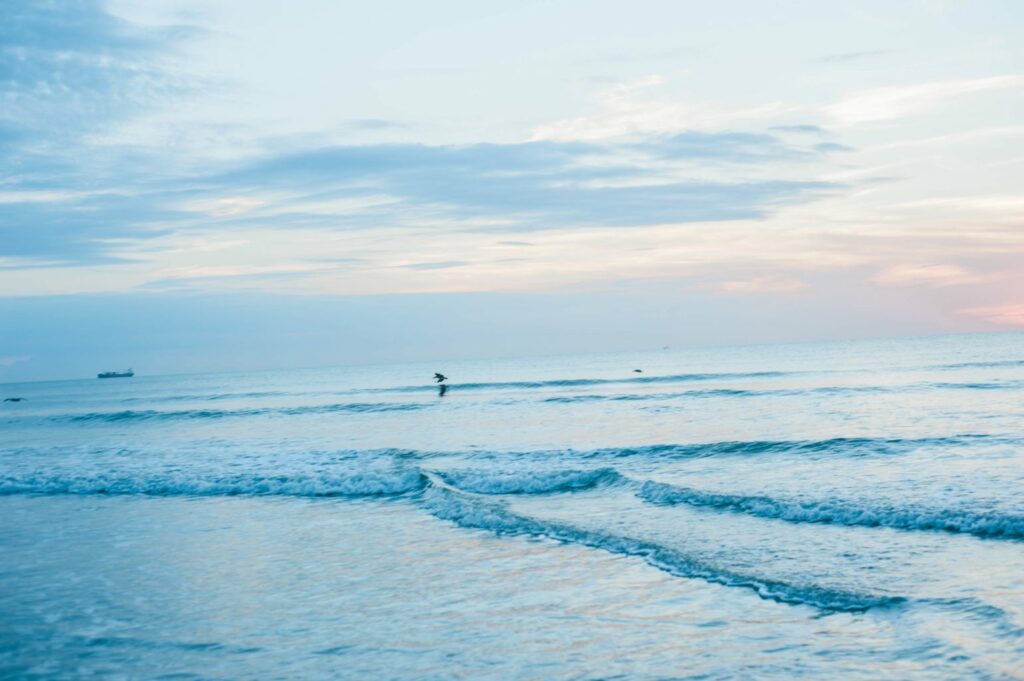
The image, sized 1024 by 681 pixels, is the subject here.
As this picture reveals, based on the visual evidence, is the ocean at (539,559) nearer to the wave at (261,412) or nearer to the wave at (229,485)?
the wave at (229,485)

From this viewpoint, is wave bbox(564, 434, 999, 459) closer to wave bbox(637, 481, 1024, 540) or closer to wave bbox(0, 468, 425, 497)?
wave bbox(0, 468, 425, 497)

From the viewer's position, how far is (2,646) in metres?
10.5

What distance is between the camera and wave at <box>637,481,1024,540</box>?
1397 cm

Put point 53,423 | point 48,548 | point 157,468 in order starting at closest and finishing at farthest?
point 48,548 → point 157,468 → point 53,423

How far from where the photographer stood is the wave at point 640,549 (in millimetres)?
10586

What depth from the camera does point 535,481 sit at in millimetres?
22000

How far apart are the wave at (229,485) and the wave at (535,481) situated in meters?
1.48

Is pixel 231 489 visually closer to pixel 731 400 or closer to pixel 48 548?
pixel 48 548

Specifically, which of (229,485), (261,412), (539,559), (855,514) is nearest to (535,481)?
(539,559)

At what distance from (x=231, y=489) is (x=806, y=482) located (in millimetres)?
15467

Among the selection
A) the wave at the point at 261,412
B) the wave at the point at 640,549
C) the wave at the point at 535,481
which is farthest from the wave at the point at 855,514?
the wave at the point at 261,412

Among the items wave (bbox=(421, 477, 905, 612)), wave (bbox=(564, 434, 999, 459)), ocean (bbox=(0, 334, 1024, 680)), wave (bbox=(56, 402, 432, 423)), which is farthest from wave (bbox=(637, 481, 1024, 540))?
wave (bbox=(56, 402, 432, 423))

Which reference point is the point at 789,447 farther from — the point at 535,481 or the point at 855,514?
the point at 855,514

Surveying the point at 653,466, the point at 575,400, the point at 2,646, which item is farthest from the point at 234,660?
the point at 575,400
